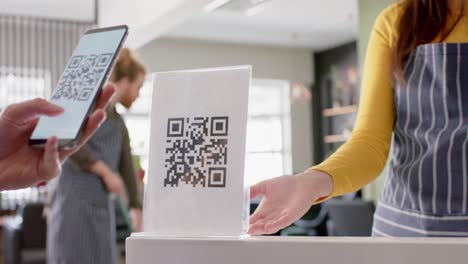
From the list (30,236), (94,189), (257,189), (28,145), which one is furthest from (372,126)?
(30,236)

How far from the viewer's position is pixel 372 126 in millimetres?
928

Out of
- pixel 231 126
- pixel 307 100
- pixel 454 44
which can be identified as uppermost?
pixel 307 100

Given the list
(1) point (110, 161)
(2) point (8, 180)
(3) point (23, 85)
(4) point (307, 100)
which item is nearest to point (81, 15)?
(3) point (23, 85)

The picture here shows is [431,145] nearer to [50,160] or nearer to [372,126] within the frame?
[372,126]

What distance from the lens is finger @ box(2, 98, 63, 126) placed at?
0.95m

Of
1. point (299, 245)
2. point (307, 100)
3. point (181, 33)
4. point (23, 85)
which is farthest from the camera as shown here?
point (307, 100)

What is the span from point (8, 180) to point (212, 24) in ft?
21.6

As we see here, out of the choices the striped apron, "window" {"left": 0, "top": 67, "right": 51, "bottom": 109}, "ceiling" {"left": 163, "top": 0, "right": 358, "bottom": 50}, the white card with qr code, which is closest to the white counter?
the white card with qr code

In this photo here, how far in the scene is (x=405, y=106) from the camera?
3.14ft

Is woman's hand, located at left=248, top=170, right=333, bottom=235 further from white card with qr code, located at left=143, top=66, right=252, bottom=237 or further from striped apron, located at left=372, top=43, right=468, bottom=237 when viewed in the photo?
striped apron, located at left=372, top=43, right=468, bottom=237

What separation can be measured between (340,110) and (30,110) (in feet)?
26.1

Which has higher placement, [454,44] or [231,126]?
[454,44]

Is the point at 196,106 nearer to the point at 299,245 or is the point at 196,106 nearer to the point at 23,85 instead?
the point at 299,245

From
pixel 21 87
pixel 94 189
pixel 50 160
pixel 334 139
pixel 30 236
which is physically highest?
pixel 21 87
